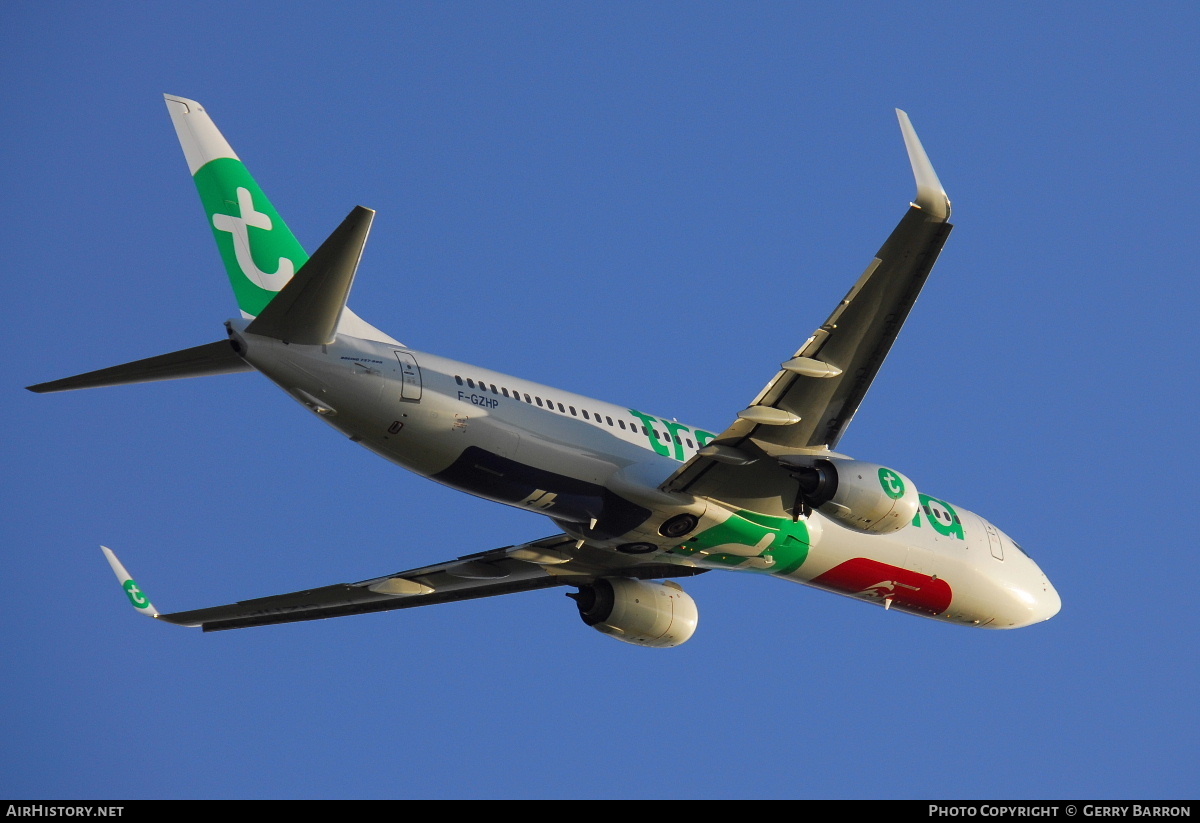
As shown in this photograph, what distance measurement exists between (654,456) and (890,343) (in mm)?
5632

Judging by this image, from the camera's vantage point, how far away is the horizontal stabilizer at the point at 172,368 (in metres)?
25.8

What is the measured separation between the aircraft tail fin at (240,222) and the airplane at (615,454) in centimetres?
4

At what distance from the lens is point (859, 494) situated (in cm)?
2877

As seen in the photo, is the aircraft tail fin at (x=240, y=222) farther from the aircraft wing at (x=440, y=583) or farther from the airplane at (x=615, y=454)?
the aircraft wing at (x=440, y=583)

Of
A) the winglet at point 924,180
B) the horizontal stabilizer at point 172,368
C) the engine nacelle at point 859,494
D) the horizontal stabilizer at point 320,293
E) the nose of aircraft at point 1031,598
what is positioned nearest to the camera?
the horizontal stabilizer at point 320,293

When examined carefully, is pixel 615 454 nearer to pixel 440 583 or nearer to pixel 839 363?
pixel 839 363

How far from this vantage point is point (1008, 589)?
117ft

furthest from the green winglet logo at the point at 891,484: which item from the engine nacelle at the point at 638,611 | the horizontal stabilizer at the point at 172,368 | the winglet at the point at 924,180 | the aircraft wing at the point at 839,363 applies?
the horizontal stabilizer at the point at 172,368

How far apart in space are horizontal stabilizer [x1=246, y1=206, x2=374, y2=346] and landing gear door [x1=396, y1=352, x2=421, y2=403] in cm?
155

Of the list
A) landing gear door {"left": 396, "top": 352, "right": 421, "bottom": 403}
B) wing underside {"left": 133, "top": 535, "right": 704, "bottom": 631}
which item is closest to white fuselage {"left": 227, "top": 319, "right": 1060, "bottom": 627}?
landing gear door {"left": 396, "top": 352, "right": 421, "bottom": 403}

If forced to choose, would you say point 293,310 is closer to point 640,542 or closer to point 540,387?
point 540,387
